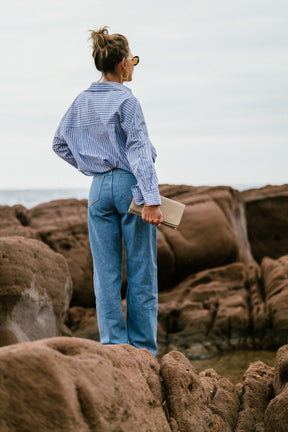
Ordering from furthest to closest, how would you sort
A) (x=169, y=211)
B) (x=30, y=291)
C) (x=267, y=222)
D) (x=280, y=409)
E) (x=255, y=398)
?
(x=267, y=222) < (x=30, y=291) < (x=255, y=398) < (x=169, y=211) < (x=280, y=409)

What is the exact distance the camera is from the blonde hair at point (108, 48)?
405 cm

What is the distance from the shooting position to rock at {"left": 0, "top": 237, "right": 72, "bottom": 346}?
613 cm

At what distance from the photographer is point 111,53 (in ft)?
13.3

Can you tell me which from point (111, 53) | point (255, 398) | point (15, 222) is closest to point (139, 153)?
point (111, 53)

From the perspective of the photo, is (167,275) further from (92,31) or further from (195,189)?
(92,31)

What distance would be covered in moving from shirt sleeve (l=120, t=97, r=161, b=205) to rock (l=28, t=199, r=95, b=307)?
6240 millimetres

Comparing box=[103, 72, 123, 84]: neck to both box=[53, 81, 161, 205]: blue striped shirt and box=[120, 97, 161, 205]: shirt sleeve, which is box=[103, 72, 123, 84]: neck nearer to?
box=[53, 81, 161, 205]: blue striped shirt

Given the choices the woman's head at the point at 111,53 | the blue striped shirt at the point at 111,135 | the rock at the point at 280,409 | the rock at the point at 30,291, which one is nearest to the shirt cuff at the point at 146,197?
the blue striped shirt at the point at 111,135

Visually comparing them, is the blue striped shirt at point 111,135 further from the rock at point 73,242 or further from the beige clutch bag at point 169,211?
the rock at point 73,242

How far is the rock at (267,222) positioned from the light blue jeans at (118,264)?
8.62 meters

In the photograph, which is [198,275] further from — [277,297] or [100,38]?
[100,38]

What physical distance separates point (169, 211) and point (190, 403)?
121 cm

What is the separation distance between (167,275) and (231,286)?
113 cm

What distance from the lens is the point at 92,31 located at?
4102mm
